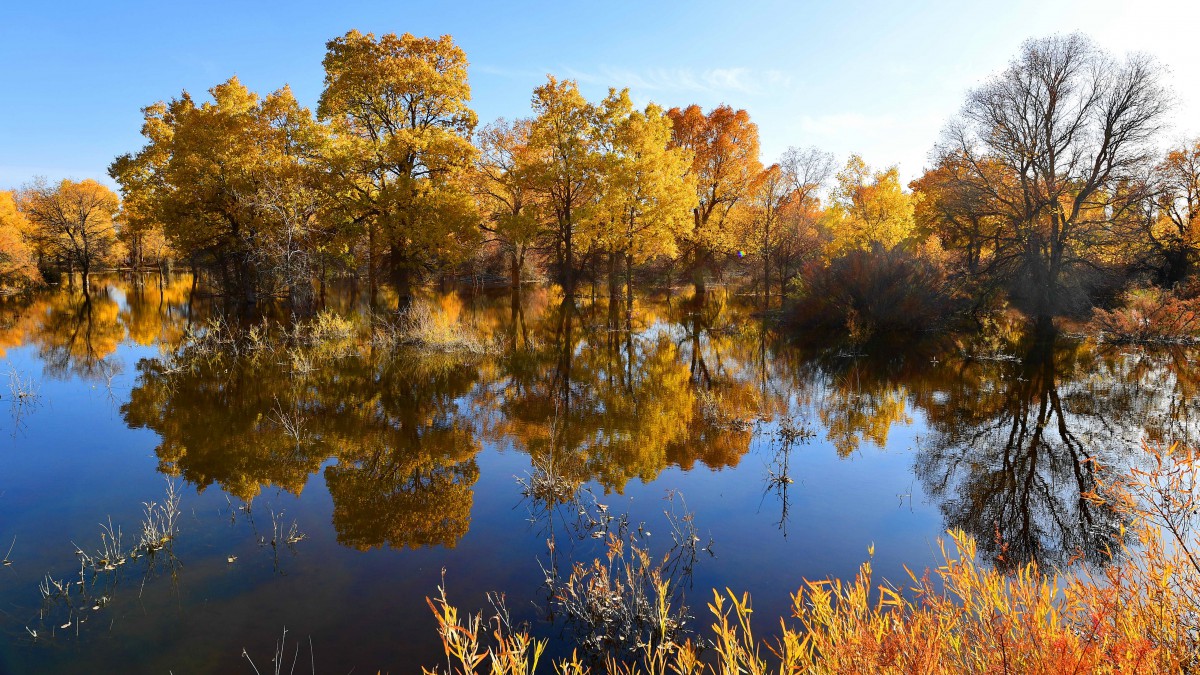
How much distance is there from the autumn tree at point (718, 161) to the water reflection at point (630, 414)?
1637 centimetres

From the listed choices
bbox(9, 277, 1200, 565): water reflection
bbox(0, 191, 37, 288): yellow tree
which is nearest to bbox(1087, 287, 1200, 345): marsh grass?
bbox(9, 277, 1200, 565): water reflection

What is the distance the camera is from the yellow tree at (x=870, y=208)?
31.4 metres

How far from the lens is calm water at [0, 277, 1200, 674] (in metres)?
4.86

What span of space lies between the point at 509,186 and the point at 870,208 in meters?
19.3

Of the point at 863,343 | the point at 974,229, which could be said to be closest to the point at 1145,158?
the point at 974,229

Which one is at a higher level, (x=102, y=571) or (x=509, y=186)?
(x=509, y=186)

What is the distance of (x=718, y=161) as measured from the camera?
114 ft

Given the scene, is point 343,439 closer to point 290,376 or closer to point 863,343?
point 290,376

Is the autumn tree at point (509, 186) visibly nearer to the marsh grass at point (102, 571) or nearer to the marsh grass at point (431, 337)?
the marsh grass at point (431, 337)

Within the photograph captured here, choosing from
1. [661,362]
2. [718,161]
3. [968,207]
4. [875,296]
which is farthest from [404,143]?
[968,207]

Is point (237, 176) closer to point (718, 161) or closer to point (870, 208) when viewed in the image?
point (718, 161)

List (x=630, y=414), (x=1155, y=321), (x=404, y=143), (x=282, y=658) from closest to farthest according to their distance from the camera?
(x=282, y=658) → (x=630, y=414) → (x=1155, y=321) → (x=404, y=143)

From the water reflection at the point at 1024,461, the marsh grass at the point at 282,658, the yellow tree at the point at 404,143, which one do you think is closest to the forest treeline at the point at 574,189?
the yellow tree at the point at 404,143

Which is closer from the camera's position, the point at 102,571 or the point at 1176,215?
the point at 102,571
